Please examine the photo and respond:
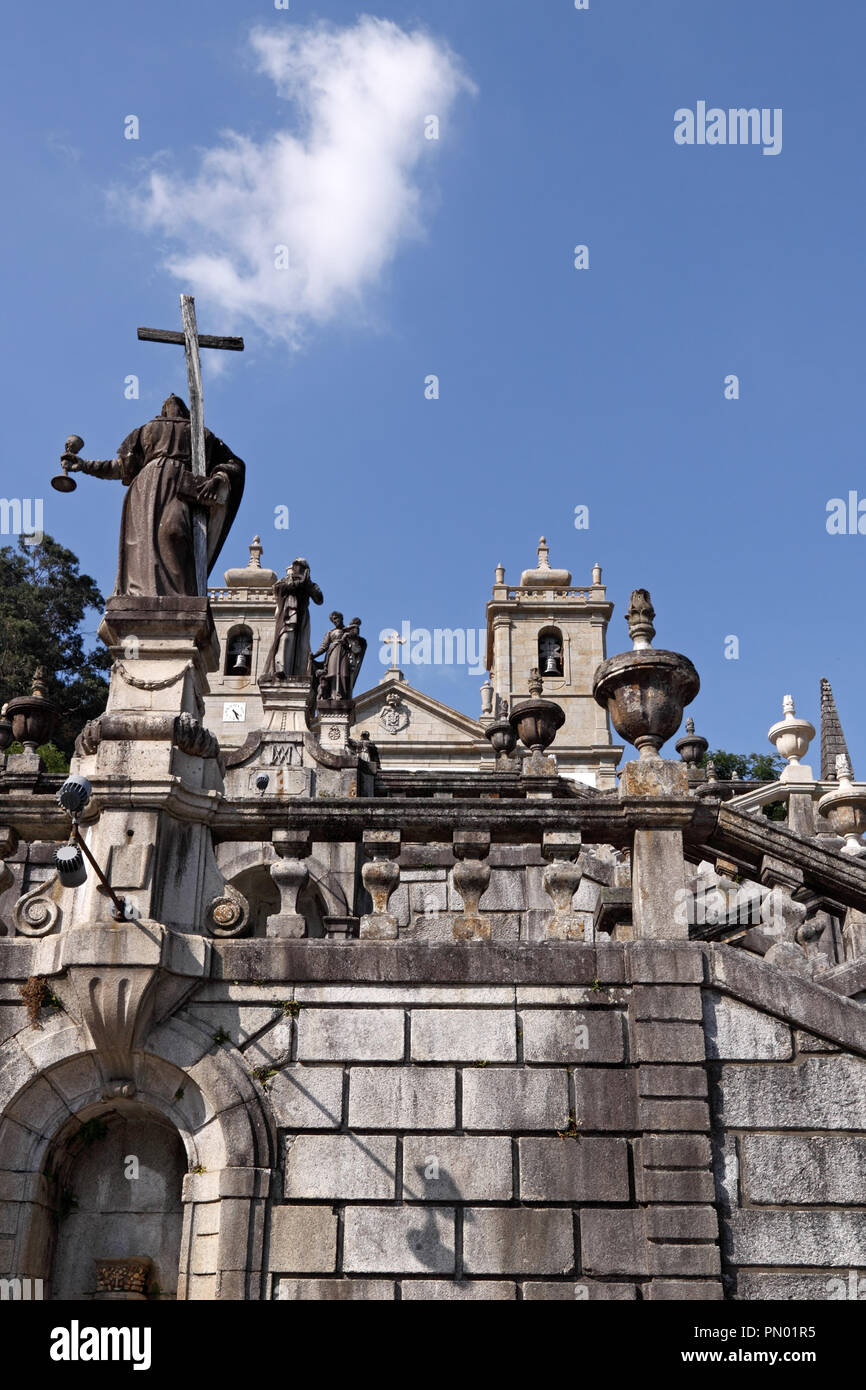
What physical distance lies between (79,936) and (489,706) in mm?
62005

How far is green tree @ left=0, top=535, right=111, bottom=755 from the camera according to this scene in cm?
4909

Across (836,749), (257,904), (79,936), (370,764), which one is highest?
(836,749)

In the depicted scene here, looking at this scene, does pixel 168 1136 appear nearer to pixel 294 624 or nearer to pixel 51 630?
pixel 294 624

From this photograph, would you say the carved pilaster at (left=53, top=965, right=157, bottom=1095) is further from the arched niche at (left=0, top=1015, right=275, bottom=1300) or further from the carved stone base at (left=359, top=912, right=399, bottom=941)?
the carved stone base at (left=359, top=912, right=399, bottom=941)

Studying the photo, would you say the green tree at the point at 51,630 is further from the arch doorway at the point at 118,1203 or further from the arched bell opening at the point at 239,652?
the arch doorway at the point at 118,1203

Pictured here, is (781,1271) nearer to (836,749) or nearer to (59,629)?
(836,749)

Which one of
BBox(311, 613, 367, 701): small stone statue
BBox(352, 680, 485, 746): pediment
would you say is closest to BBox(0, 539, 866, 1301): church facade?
BBox(311, 613, 367, 701): small stone statue

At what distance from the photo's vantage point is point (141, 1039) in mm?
7762

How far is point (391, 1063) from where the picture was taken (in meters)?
7.81

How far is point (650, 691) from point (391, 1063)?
3013 millimetres

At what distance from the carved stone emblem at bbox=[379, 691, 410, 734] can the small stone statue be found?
44.7m

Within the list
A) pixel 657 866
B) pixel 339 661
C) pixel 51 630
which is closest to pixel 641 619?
pixel 657 866

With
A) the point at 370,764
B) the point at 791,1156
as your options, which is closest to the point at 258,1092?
the point at 791,1156
